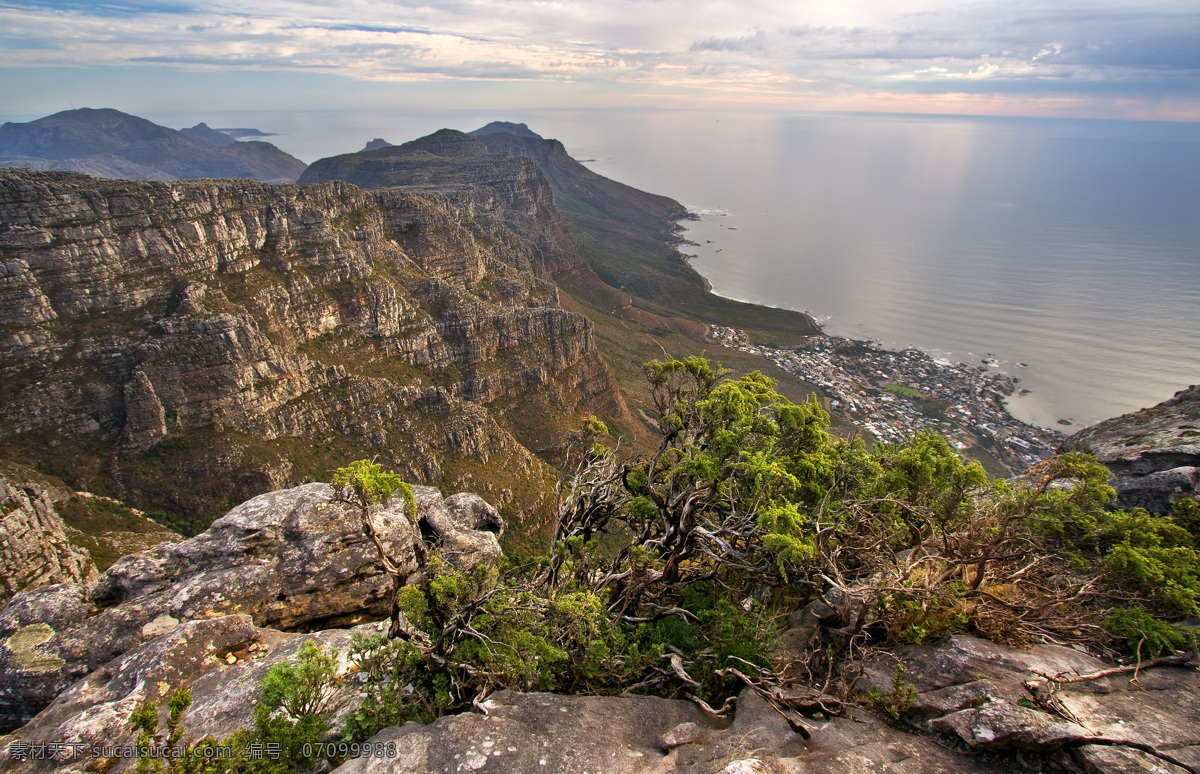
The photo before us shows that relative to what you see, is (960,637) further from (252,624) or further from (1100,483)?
(252,624)

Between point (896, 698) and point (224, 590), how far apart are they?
21.5 meters

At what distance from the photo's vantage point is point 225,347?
63.8 meters

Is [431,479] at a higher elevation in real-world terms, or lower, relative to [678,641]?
lower

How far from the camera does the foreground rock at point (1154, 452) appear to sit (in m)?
18.3

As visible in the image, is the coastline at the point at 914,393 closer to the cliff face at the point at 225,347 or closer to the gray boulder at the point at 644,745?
the cliff face at the point at 225,347

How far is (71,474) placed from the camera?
5675 centimetres

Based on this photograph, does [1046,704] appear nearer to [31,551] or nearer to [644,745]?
[644,745]


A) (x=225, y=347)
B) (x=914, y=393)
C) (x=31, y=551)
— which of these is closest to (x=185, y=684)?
(x=31, y=551)

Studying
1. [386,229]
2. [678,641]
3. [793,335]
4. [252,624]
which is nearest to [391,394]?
[386,229]

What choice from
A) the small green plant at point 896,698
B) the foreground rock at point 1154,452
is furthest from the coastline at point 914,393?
the small green plant at point 896,698

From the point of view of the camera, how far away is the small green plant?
10.8 metres

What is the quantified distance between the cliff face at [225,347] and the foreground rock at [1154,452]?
2555 inches

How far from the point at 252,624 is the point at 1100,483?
26.9 meters

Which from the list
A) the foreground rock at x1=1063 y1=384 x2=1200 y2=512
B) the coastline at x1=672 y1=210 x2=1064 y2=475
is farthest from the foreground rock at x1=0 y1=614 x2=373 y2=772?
the coastline at x1=672 y1=210 x2=1064 y2=475
